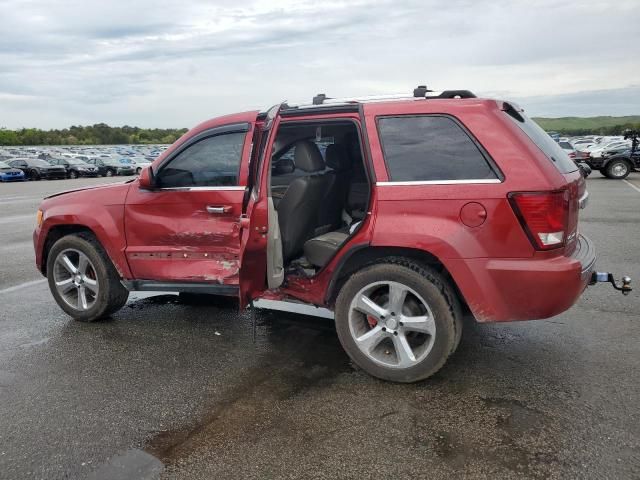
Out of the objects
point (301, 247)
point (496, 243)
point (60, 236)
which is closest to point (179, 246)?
point (301, 247)

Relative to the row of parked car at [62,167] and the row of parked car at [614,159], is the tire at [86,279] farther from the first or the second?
the row of parked car at [62,167]

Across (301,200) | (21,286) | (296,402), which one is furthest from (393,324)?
(21,286)

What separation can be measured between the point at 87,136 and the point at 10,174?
99.8m

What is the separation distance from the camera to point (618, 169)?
23859 millimetres

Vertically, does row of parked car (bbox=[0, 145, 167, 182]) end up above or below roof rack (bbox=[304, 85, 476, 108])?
below

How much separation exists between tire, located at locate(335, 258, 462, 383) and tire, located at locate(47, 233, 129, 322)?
2.29 metres

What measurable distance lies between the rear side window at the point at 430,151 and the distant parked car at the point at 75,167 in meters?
36.1

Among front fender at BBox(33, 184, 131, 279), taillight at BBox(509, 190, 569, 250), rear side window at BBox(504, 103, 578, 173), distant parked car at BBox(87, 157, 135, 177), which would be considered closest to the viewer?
taillight at BBox(509, 190, 569, 250)

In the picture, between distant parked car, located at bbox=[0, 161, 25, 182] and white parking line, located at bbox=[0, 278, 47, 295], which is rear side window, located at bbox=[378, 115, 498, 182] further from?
distant parked car, located at bbox=[0, 161, 25, 182]

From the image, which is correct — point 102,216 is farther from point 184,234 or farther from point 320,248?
point 320,248

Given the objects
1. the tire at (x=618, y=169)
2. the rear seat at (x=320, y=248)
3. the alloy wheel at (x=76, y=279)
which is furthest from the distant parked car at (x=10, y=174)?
the rear seat at (x=320, y=248)

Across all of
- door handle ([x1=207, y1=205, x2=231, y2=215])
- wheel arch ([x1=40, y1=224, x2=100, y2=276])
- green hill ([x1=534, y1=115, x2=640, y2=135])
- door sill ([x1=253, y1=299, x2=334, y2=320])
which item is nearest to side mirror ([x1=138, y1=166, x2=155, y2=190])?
door handle ([x1=207, y1=205, x2=231, y2=215])

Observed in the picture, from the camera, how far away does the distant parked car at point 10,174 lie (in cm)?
3256

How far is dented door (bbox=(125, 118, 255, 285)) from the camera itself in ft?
14.2
